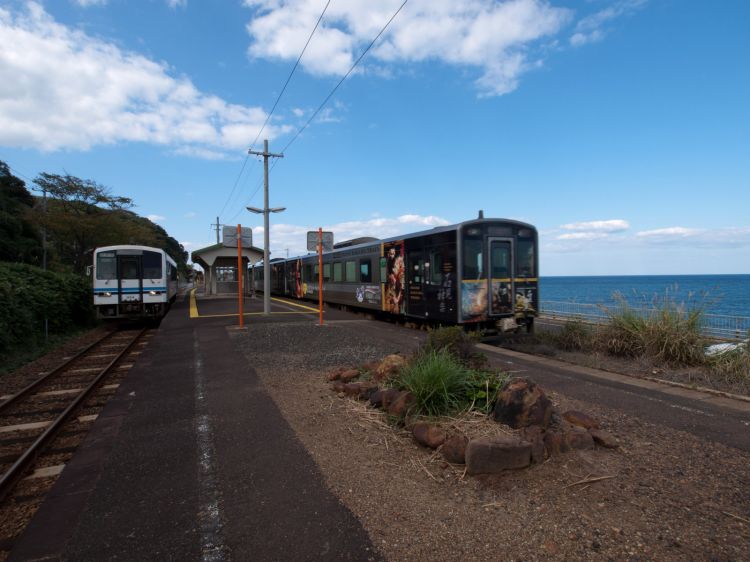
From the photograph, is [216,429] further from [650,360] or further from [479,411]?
[650,360]

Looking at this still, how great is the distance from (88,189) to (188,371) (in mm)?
31351

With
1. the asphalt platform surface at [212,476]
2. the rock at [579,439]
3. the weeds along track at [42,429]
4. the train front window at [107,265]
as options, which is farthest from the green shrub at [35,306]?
→ the rock at [579,439]

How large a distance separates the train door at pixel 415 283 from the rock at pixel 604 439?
880cm

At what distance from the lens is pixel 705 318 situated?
8.83 m

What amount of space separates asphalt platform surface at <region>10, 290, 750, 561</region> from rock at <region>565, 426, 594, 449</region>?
4.23 ft

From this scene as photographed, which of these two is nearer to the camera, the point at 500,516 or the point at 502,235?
the point at 500,516

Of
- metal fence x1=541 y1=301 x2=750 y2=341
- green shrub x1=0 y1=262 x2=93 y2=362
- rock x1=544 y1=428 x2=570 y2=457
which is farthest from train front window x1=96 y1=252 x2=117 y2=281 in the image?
rock x1=544 y1=428 x2=570 y2=457

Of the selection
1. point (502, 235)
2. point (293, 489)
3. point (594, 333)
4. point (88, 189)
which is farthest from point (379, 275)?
point (88, 189)

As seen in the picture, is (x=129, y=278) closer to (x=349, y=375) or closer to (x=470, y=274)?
(x=470, y=274)

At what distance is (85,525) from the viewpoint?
289 cm

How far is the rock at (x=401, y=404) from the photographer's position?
448 centimetres

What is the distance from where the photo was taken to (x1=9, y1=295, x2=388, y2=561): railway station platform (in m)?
2.63

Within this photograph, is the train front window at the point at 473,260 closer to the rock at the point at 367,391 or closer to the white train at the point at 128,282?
the rock at the point at 367,391

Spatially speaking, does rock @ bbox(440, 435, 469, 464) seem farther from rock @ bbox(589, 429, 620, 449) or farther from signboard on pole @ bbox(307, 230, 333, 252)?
signboard on pole @ bbox(307, 230, 333, 252)
